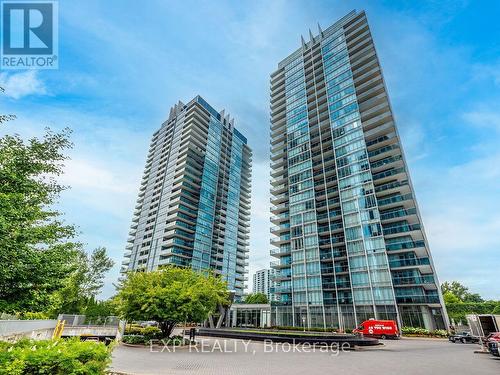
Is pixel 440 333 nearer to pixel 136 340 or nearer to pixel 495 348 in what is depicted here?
pixel 495 348

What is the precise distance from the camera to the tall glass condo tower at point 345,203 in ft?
152

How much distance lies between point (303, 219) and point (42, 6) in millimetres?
54386

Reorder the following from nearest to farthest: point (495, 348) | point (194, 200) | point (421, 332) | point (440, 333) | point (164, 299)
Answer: point (495, 348) → point (164, 299) → point (440, 333) → point (421, 332) → point (194, 200)

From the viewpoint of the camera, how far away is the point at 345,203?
55.4 meters

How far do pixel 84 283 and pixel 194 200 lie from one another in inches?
1595

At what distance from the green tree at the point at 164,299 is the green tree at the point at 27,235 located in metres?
11.0

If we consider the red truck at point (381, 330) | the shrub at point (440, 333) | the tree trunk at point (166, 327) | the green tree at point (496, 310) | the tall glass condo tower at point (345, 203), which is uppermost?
the tall glass condo tower at point (345, 203)

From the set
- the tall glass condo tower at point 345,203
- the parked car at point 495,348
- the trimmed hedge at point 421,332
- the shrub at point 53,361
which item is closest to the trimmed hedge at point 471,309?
the tall glass condo tower at point 345,203

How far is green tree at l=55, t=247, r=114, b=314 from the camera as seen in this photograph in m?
39.4

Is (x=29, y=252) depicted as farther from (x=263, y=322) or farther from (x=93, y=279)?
(x=263, y=322)

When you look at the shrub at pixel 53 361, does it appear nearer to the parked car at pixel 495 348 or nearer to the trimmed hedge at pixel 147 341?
the trimmed hedge at pixel 147 341

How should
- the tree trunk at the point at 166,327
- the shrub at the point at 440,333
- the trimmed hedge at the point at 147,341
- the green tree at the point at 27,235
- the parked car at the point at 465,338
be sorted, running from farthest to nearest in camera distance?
the shrub at the point at 440,333 < the parked car at the point at 465,338 < the tree trunk at the point at 166,327 < the trimmed hedge at the point at 147,341 < the green tree at the point at 27,235

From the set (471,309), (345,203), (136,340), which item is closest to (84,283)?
(136,340)

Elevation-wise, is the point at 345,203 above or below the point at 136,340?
above
